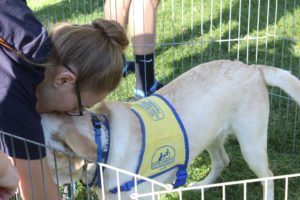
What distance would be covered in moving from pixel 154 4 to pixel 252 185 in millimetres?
1509

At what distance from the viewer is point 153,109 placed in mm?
2316

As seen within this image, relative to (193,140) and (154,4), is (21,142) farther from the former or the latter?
(154,4)

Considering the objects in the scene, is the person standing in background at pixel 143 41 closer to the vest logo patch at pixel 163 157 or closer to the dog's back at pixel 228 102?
the dog's back at pixel 228 102

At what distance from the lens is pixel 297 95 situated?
2545 mm

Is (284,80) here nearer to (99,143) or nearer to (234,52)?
(99,143)

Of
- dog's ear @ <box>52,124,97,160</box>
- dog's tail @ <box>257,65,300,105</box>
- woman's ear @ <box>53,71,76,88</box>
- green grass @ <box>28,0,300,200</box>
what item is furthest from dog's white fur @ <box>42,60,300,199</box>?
green grass @ <box>28,0,300,200</box>

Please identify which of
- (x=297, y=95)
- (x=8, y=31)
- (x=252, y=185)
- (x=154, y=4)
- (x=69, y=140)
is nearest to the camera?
(x=8, y=31)

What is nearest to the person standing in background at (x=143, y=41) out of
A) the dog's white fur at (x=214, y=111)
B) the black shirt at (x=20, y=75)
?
the dog's white fur at (x=214, y=111)

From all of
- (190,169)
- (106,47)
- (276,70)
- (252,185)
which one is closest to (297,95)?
(276,70)

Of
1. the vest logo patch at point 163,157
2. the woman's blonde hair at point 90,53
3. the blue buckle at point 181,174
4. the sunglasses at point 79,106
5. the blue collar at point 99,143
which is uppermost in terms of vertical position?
the woman's blonde hair at point 90,53

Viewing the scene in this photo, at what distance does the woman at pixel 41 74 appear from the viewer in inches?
64.8

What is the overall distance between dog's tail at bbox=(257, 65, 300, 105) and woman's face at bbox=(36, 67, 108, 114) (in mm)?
994

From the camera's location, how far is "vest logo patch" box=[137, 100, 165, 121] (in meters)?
2.28

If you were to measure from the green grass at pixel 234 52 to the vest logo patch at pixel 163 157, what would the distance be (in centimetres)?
53
